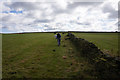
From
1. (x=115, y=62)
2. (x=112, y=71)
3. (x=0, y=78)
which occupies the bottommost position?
Answer: (x=0, y=78)

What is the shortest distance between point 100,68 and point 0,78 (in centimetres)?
680

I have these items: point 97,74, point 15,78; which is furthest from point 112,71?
point 15,78

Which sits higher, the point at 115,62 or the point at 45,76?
the point at 115,62

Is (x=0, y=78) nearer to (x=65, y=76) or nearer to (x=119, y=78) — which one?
(x=65, y=76)

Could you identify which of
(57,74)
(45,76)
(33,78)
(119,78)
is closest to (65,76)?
(57,74)

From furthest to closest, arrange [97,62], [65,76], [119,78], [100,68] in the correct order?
1. [97,62]
2. [100,68]
3. [65,76]
4. [119,78]

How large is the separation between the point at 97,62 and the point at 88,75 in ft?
5.42

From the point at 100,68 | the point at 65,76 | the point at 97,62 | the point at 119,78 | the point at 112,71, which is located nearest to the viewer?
the point at 119,78

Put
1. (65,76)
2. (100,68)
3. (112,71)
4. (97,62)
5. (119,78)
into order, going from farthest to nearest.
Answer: (97,62), (100,68), (65,76), (112,71), (119,78)

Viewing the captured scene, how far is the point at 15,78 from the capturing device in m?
5.83

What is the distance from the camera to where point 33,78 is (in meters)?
5.82

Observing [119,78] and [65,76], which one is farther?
[65,76]

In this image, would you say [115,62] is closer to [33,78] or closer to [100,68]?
[100,68]

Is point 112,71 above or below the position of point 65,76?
above
